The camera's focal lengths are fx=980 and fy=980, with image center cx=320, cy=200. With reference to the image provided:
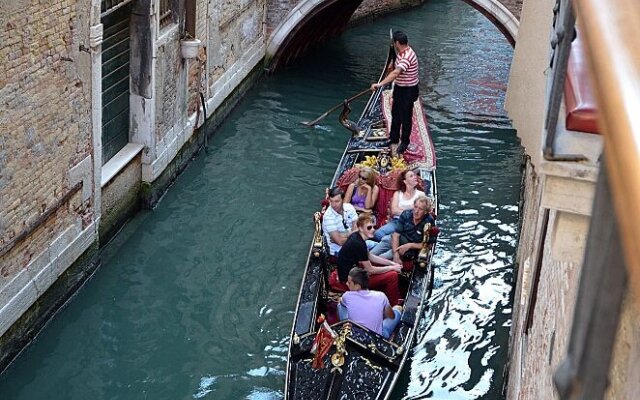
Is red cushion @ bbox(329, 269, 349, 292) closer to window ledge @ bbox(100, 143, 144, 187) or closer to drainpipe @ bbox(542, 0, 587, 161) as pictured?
window ledge @ bbox(100, 143, 144, 187)

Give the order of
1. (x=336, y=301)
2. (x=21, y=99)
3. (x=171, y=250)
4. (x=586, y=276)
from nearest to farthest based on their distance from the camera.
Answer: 1. (x=586, y=276)
2. (x=21, y=99)
3. (x=336, y=301)
4. (x=171, y=250)

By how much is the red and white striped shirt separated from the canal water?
1.02 metres

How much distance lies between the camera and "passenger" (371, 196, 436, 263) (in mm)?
5492

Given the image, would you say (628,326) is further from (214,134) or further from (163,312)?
(214,134)

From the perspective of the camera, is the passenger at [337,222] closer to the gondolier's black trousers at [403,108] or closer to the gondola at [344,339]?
the gondola at [344,339]

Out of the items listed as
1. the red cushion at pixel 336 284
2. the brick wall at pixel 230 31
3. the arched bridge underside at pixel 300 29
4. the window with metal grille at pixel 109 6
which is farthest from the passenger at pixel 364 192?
the arched bridge underside at pixel 300 29

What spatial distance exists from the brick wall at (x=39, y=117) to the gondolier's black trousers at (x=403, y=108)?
2471 mm

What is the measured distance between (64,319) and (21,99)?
4.23ft

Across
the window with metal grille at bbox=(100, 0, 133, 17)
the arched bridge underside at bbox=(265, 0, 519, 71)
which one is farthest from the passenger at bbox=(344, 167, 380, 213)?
the arched bridge underside at bbox=(265, 0, 519, 71)

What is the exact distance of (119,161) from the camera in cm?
641

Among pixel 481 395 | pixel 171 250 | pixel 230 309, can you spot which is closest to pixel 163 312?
pixel 230 309

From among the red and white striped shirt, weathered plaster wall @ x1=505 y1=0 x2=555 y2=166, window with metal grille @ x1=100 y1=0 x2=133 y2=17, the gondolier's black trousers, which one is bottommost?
the gondolier's black trousers

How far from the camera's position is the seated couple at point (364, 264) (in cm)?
509

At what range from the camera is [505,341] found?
5504 mm
